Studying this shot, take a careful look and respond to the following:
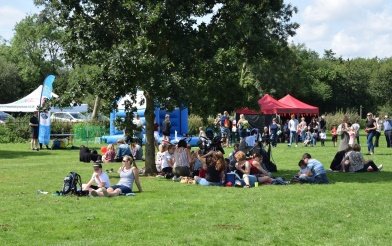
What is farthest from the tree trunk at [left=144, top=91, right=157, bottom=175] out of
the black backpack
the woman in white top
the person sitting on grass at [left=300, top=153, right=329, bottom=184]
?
the black backpack

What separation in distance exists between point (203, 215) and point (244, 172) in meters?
5.09

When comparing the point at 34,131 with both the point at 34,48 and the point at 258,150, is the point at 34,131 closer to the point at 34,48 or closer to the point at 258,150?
the point at 258,150

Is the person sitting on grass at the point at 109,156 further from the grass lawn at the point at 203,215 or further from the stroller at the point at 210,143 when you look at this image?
the grass lawn at the point at 203,215

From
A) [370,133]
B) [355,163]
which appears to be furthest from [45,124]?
[355,163]

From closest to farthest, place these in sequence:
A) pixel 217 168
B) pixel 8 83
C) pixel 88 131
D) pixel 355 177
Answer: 1. pixel 217 168
2. pixel 355 177
3. pixel 88 131
4. pixel 8 83

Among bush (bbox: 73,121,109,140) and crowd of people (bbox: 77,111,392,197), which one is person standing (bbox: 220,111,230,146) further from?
crowd of people (bbox: 77,111,392,197)

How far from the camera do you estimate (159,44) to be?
60.8ft

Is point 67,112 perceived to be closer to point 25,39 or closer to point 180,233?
point 25,39

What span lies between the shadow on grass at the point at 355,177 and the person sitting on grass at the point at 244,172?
6.38ft

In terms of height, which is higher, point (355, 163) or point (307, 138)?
point (307, 138)

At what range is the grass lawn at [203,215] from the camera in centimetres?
958

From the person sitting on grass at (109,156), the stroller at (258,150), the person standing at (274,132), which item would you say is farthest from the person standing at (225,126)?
the stroller at (258,150)

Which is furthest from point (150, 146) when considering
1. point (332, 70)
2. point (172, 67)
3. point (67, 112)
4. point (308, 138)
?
point (332, 70)

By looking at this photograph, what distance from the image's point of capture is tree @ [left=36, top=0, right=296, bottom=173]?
17328 millimetres
